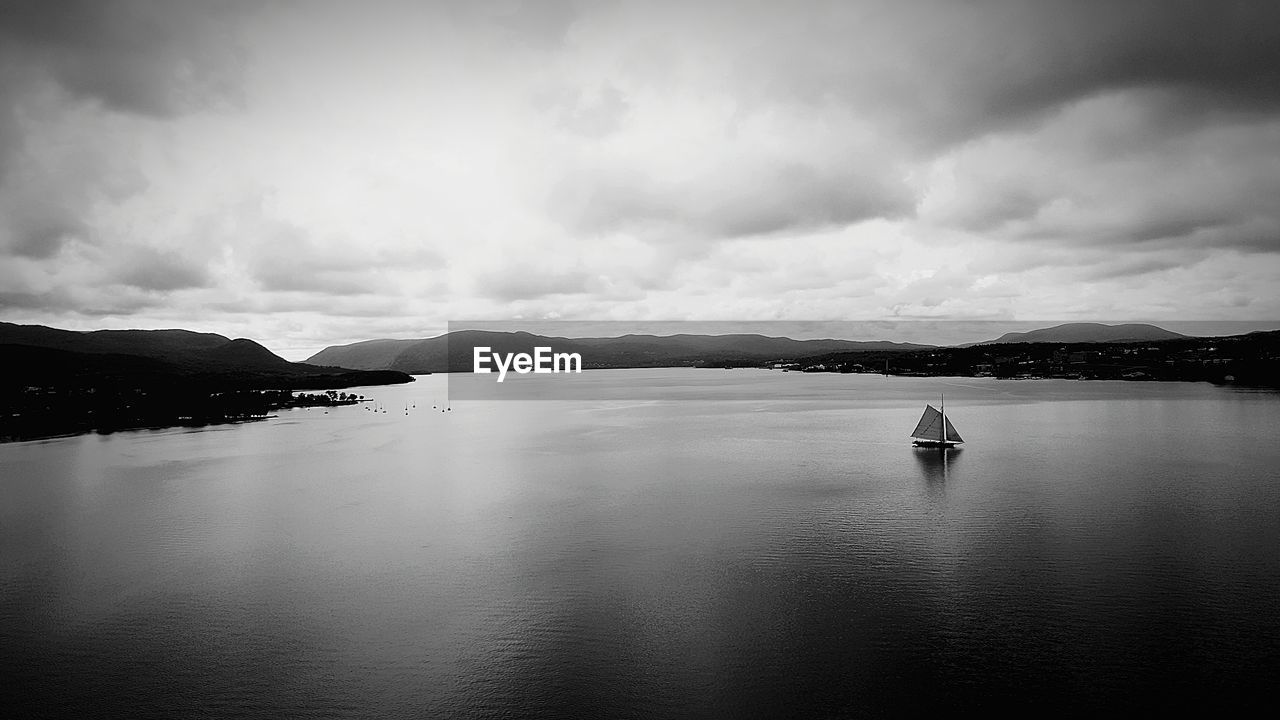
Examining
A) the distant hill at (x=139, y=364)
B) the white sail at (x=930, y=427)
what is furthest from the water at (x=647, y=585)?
the distant hill at (x=139, y=364)

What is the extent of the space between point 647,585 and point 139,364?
96.3m

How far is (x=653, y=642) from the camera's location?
416 inches

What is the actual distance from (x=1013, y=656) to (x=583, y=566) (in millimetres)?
7995

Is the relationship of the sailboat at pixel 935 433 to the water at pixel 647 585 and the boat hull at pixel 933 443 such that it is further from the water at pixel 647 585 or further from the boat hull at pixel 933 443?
the water at pixel 647 585

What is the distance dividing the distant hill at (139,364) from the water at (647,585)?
4841cm

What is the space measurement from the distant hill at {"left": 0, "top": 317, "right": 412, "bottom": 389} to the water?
159ft

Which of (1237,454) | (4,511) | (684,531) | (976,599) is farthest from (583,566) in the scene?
(1237,454)

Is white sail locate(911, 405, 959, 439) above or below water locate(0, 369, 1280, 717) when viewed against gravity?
above

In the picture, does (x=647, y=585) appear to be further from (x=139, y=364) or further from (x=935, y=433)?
(x=139, y=364)

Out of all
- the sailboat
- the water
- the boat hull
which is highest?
the sailboat

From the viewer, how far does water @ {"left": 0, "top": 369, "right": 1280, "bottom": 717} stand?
9312 millimetres

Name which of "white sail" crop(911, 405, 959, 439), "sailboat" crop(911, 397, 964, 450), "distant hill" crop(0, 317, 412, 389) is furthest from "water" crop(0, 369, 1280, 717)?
"distant hill" crop(0, 317, 412, 389)

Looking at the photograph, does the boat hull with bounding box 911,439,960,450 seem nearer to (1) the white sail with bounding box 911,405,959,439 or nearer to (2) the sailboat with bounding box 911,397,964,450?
(2) the sailboat with bounding box 911,397,964,450

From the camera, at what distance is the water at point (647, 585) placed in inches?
367
